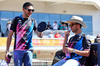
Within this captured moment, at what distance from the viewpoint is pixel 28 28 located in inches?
148

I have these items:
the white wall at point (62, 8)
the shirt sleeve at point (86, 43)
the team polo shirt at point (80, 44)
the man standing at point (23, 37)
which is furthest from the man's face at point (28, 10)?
the white wall at point (62, 8)

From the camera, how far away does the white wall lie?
817 inches

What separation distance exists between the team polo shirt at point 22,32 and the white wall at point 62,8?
17218 millimetres

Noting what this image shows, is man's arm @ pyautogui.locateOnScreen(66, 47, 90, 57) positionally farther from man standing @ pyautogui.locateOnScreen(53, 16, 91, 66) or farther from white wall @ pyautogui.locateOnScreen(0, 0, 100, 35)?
white wall @ pyautogui.locateOnScreen(0, 0, 100, 35)

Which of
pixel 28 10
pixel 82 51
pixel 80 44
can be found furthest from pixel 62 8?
pixel 82 51

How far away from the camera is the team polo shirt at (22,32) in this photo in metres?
3.72

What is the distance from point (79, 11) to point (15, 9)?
7.56m

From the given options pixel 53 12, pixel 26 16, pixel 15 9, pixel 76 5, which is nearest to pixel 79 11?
pixel 76 5

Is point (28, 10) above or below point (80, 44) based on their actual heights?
above

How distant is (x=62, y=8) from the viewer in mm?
23234

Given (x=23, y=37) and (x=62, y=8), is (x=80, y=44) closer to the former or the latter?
(x=23, y=37)

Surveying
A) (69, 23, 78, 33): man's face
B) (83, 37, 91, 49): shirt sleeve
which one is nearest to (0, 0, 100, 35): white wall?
(69, 23, 78, 33): man's face

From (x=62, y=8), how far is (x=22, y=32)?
19.8 m

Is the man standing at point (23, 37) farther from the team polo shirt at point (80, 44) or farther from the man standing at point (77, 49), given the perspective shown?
the team polo shirt at point (80, 44)
